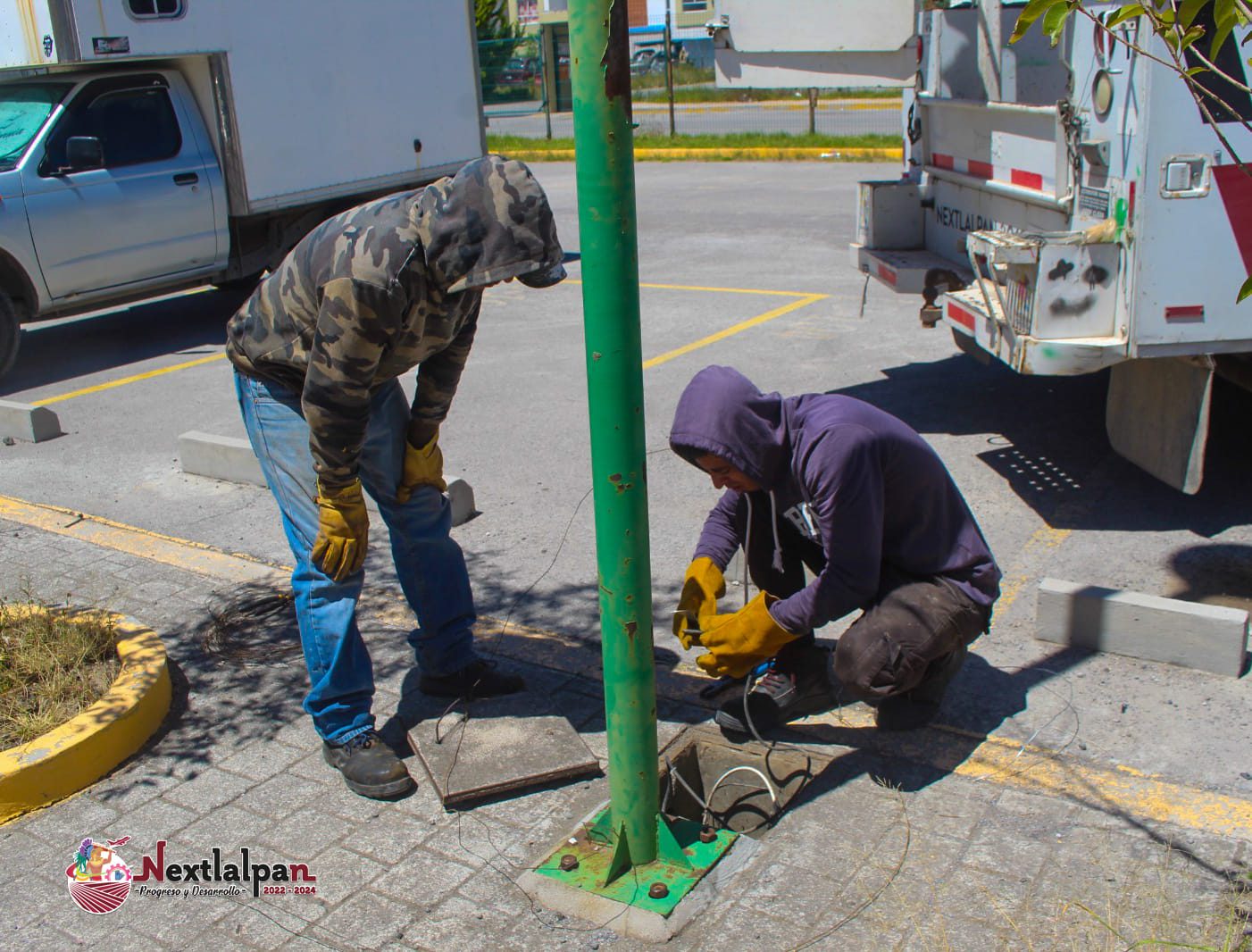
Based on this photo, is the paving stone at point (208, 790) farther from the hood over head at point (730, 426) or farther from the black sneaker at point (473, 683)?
the hood over head at point (730, 426)

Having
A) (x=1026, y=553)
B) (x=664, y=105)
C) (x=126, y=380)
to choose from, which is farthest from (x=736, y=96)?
(x=1026, y=553)

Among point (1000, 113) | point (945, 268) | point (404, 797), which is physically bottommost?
point (404, 797)

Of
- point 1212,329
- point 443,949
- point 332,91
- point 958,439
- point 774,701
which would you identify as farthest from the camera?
point 332,91

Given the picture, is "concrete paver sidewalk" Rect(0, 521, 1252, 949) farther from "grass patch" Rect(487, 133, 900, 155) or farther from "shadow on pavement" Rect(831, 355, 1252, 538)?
"grass patch" Rect(487, 133, 900, 155)

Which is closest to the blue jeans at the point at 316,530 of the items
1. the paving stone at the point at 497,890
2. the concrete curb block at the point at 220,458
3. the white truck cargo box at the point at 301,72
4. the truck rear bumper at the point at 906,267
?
the paving stone at the point at 497,890

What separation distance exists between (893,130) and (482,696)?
69.8 ft

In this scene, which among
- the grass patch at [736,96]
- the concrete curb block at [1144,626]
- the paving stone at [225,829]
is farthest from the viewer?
the grass patch at [736,96]

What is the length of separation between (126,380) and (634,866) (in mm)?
6774

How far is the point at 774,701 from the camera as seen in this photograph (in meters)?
3.68

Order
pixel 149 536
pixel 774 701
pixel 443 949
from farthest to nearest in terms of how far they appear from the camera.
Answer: pixel 149 536
pixel 774 701
pixel 443 949

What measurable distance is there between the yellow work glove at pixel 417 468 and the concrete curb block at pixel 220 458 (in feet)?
8.32

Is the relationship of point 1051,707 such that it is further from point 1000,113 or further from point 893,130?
point 893,130

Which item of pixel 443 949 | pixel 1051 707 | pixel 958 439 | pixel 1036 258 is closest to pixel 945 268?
pixel 958 439

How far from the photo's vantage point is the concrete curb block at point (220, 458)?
19.9ft
